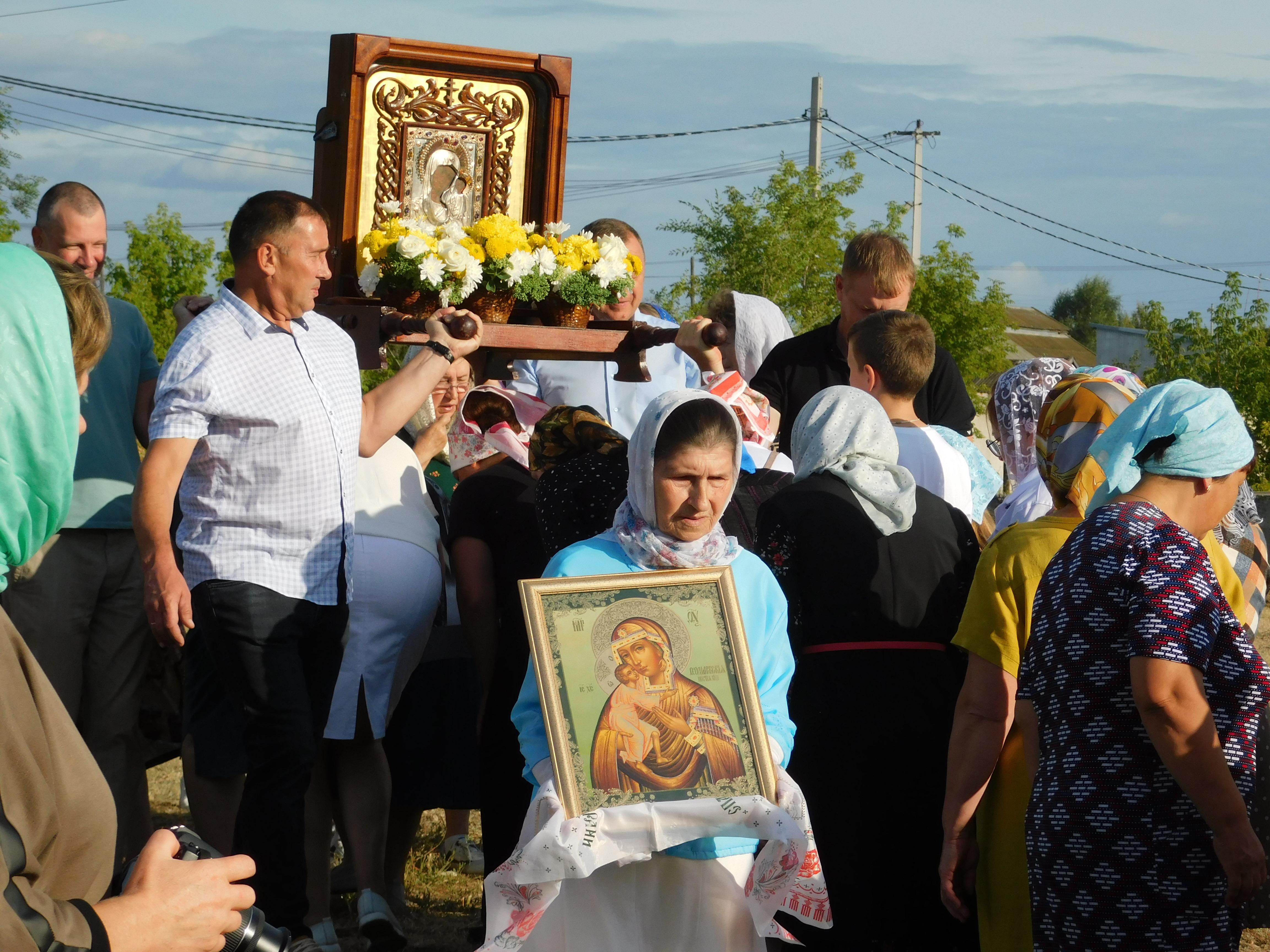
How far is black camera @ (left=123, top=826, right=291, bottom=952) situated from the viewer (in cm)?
199

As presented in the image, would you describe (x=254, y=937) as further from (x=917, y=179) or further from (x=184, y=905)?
(x=917, y=179)

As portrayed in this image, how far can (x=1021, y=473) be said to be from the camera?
508 centimetres

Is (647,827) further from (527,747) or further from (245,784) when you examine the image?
(245,784)

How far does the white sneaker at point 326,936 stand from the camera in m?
4.64

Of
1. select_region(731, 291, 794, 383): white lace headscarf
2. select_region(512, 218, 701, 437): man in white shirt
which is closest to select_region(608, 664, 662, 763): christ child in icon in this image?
select_region(512, 218, 701, 437): man in white shirt

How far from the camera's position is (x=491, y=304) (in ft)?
15.9

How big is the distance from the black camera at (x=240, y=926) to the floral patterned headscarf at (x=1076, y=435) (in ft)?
8.07

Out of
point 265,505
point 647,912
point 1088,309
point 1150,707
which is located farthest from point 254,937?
point 1088,309

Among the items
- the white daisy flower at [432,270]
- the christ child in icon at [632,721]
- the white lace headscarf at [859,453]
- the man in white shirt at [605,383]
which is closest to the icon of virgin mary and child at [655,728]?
the christ child in icon at [632,721]

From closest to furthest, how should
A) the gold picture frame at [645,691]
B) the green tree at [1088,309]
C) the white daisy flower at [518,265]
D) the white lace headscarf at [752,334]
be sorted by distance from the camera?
the gold picture frame at [645,691]
the white daisy flower at [518,265]
the white lace headscarf at [752,334]
the green tree at [1088,309]

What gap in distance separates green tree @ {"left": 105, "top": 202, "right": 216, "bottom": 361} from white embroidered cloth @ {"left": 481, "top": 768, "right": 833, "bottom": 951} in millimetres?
23811

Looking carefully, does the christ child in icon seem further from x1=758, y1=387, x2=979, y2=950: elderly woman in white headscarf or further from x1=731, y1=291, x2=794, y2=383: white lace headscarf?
x1=731, y1=291, x2=794, y2=383: white lace headscarf

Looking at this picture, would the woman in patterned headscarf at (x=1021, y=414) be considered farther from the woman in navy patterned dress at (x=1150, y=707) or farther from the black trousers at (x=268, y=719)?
the black trousers at (x=268, y=719)

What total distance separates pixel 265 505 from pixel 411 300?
3.15 feet
